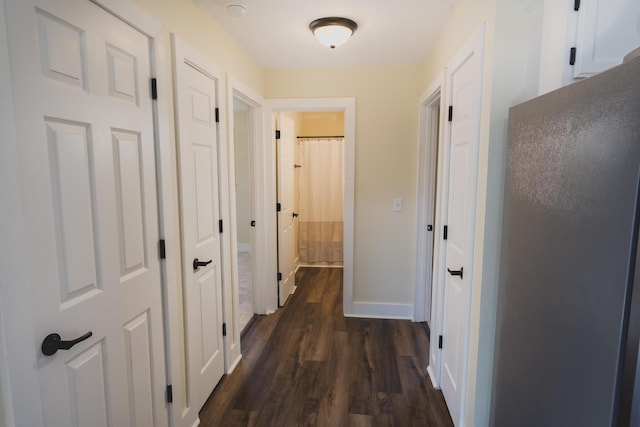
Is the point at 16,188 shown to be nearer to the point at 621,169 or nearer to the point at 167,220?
the point at 167,220

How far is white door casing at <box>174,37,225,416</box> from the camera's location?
1.77m

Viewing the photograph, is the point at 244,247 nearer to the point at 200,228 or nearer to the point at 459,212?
the point at 200,228

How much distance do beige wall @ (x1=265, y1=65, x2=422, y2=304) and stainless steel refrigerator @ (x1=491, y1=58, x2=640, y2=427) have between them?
191cm

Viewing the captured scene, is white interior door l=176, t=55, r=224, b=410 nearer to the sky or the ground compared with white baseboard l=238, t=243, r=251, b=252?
nearer to the sky

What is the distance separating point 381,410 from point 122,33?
2.35m

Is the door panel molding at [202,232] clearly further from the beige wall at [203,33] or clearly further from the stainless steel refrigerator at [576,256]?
the stainless steel refrigerator at [576,256]

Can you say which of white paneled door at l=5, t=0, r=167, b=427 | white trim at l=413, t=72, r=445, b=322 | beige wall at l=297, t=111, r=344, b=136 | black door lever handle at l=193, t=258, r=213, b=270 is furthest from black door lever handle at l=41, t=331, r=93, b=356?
beige wall at l=297, t=111, r=344, b=136

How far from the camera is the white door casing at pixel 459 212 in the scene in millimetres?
1622

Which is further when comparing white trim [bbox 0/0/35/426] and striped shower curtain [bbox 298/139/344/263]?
striped shower curtain [bbox 298/139/344/263]

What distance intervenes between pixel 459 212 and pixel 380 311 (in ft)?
5.87

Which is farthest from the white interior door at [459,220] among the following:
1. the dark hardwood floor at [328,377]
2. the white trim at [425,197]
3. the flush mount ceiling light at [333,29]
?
the white trim at [425,197]

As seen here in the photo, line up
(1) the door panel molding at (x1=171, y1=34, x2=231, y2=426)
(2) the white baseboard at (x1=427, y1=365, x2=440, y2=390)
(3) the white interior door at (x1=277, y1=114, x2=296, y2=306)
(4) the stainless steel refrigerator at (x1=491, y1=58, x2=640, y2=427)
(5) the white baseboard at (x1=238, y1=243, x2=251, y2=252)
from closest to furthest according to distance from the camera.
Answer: (4) the stainless steel refrigerator at (x1=491, y1=58, x2=640, y2=427) → (1) the door panel molding at (x1=171, y1=34, x2=231, y2=426) → (2) the white baseboard at (x1=427, y1=365, x2=440, y2=390) → (3) the white interior door at (x1=277, y1=114, x2=296, y2=306) → (5) the white baseboard at (x1=238, y1=243, x2=251, y2=252)

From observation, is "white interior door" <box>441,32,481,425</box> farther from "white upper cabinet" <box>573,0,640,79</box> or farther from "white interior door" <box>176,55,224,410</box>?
"white interior door" <box>176,55,224,410</box>

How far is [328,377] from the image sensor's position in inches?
93.5
